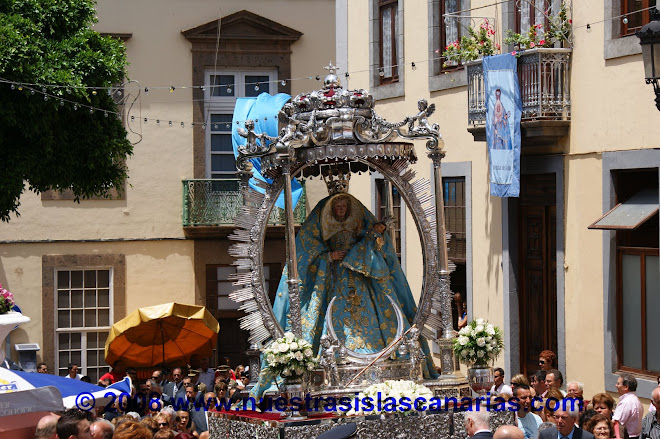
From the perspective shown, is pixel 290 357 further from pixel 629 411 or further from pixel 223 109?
pixel 223 109

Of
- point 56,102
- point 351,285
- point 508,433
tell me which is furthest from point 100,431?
point 56,102

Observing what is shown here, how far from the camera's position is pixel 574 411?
9.84 metres

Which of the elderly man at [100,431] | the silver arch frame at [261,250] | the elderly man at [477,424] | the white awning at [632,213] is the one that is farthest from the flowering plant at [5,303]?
the elderly man at [477,424]

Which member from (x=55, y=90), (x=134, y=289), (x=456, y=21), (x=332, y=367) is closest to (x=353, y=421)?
(x=332, y=367)

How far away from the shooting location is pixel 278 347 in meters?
11.1

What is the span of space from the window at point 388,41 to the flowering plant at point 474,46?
8.31 ft

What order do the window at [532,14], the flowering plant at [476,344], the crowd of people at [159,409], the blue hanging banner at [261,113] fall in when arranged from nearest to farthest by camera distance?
the crowd of people at [159,409], the flowering plant at [476,344], the window at [532,14], the blue hanging banner at [261,113]

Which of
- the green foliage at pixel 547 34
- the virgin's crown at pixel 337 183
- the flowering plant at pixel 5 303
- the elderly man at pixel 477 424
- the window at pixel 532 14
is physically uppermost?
the window at pixel 532 14

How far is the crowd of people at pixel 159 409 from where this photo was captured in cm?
831

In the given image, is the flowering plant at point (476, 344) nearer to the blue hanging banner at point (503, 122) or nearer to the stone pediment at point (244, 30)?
the blue hanging banner at point (503, 122)

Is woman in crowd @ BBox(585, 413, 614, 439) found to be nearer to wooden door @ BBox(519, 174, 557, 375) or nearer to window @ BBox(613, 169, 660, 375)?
window @ BBox(613, 169, 660, 375)

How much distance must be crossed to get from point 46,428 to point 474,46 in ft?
32.2

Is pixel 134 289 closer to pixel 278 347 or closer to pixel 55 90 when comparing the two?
pixel 55 90

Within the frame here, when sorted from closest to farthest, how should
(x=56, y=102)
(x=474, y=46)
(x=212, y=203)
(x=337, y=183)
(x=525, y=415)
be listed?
(x=525, y=415) → (x=337, y=183) → (x=56, y=102) → (x=474, y=46) → (x=212, y=203)
